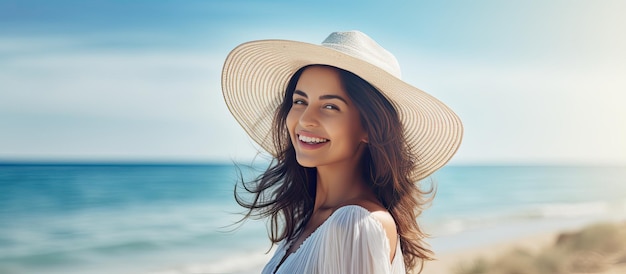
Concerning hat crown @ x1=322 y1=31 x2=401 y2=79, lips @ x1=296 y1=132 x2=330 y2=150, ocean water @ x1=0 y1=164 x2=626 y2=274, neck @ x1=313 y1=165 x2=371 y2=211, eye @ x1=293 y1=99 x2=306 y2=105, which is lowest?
neck @ x1=313 y1=165 x2=371 y2=211

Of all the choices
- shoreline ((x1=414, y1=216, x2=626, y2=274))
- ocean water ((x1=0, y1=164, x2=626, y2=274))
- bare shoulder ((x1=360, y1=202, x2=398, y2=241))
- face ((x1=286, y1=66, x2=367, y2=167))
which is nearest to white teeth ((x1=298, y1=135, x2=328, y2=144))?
face ((x1=286, y1=66, x2=367, y2=167))

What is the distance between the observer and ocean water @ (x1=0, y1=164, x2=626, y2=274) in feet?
41.5

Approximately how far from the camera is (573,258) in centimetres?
970

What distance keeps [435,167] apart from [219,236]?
12180mm

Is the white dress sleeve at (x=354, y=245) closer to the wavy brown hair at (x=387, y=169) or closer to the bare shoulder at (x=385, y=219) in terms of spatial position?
the bare shoulder at (x=385, y=219)

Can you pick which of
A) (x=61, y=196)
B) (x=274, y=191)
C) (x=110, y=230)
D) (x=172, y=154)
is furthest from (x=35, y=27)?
(x=274, y=191)

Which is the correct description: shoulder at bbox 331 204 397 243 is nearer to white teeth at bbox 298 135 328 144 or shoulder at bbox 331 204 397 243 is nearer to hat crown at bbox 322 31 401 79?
white teeth at bbox 298 135 328 144

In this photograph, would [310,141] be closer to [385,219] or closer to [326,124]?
[326,124]

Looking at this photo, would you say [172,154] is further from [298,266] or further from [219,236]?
[298,266]

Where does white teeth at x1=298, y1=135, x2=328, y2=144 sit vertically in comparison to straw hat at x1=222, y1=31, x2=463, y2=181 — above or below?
below

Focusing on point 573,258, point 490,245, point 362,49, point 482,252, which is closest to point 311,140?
point 362,49

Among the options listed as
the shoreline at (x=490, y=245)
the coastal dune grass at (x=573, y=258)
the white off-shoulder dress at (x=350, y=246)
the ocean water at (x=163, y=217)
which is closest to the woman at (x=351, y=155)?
the white off-shoulder dress at (x=350, y=246)

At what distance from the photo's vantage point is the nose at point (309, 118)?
6.83ft

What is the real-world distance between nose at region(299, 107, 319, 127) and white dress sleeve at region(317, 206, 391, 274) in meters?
0.30
